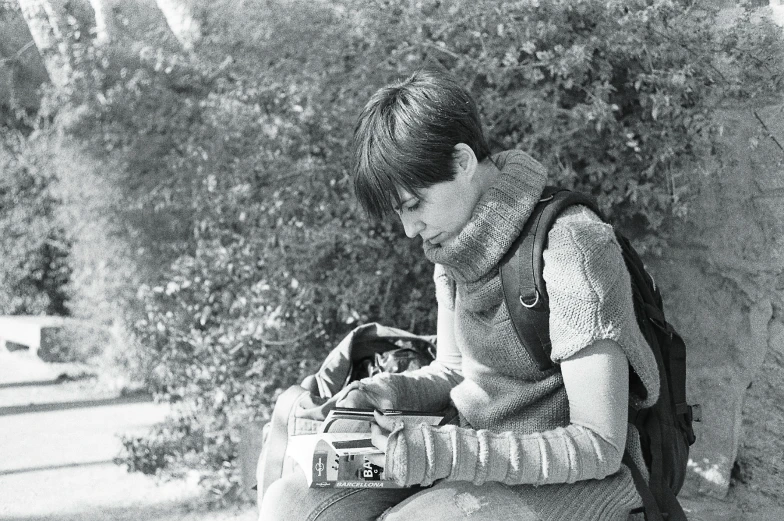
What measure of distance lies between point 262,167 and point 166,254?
163 cm

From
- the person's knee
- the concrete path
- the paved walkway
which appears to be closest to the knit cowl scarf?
the person's knee

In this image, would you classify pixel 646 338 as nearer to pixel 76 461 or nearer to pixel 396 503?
pixel 396 503

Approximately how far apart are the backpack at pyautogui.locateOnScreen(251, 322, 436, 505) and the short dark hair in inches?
25.3

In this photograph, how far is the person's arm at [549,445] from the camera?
1.64 meters

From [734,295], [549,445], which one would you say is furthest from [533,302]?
[734,295]

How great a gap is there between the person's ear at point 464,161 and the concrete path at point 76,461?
6.11 feet

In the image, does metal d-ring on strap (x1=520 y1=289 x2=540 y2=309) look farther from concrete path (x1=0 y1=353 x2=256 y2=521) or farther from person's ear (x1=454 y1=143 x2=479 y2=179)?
concrete path (x1=0 y1=353 x2=256 y2=521)

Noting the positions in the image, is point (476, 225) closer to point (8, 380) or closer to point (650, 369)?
point (650, 369)

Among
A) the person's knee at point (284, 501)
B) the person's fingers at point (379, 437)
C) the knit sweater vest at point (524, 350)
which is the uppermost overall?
the knit sweater vest at point (524, 350)

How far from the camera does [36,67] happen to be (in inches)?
237

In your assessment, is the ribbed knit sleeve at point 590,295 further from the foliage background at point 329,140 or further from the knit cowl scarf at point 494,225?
the foliage background at point 329,140

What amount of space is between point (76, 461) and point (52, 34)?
8.07 feet

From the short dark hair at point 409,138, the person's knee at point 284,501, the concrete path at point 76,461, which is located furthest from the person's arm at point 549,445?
the concrete path at point 76,461

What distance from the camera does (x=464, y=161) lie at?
6.20 ft
